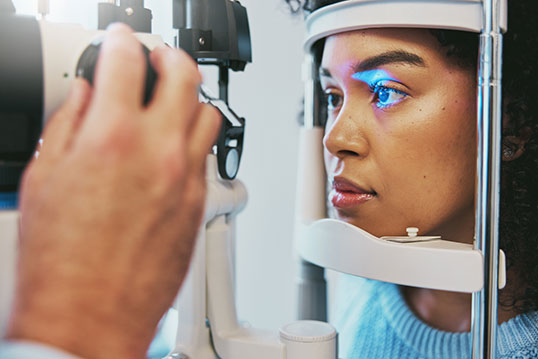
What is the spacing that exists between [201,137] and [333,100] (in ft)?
1.71

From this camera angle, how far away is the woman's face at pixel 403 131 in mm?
727

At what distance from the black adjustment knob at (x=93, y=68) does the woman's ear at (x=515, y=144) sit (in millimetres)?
565

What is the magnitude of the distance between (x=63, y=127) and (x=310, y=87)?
1.93ft

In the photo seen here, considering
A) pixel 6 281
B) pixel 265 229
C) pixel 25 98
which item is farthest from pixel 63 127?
pixel 265 229

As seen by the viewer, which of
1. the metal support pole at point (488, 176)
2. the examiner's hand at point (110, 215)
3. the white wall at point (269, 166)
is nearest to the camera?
the examiner's hand at point (110, 215)

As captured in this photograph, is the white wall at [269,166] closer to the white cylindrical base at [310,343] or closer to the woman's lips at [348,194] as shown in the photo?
the woman's lips at [348,194]

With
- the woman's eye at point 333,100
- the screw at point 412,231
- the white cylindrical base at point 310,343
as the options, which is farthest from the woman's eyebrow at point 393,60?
the white cylindrical base at point 310,343

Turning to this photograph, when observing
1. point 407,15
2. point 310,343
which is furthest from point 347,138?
point 310,343

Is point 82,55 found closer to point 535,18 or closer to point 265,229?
point 535,18

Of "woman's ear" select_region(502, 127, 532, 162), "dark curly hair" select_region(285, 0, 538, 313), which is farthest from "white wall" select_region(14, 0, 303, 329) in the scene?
"woman's ear" select_region(502, 127, 532, 162)

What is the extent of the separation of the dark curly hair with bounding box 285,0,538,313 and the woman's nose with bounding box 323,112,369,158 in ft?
0.53

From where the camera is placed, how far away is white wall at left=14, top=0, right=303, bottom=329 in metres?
1.15

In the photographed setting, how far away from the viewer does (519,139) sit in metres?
0.77

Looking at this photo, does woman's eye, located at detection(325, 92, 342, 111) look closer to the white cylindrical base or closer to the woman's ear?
the woman's ear
